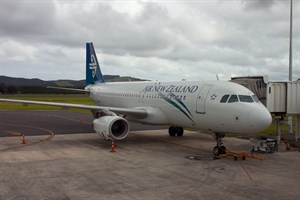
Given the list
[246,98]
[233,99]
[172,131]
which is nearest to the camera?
[246,98]

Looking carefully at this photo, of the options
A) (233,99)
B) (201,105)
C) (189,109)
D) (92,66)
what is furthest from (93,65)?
(233,99)

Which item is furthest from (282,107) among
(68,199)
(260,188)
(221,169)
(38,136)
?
(38,136)

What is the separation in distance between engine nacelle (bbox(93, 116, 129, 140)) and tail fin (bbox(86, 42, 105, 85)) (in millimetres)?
12928

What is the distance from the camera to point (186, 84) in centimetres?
1900

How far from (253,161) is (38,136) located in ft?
47.0

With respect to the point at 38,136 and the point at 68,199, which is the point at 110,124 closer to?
the point at 38,136

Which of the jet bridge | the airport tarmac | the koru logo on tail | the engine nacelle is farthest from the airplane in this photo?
the koru logo on tail

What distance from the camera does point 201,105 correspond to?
16.7 metres

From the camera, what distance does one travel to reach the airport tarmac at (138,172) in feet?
32.9

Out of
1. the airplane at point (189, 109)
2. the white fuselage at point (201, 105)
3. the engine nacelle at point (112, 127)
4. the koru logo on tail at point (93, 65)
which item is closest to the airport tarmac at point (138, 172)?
the engine nacelle at point (112, 127)

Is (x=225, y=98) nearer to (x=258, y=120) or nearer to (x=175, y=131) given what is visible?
(x=258, y=120)

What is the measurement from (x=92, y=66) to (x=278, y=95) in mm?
19062

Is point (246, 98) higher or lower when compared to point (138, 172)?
higher

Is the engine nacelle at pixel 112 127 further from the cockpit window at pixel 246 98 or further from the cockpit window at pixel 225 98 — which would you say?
the cockpit window at pixel 246 98
